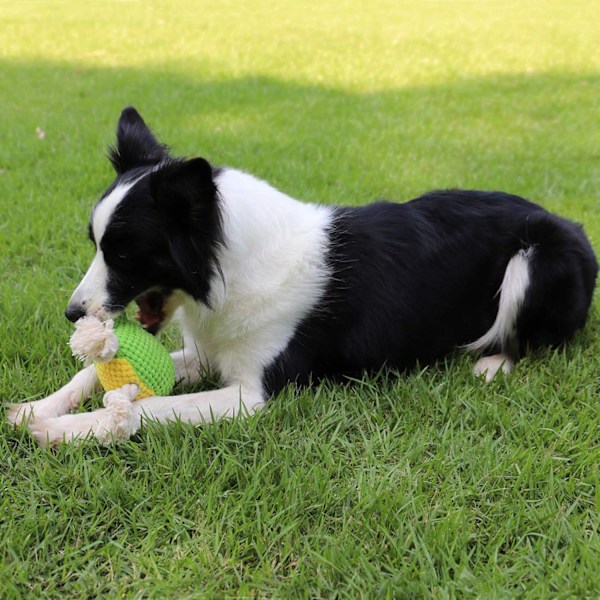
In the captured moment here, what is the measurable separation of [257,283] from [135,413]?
74 centimetres

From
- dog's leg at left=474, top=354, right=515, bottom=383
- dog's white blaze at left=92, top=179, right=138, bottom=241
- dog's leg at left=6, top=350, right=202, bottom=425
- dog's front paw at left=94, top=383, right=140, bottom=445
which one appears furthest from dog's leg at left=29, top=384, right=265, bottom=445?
dog's leg at left=474, top=354, right=515, bottom=383

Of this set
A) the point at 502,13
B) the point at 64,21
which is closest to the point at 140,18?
the point at 64,21

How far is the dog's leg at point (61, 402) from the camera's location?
2619 mm

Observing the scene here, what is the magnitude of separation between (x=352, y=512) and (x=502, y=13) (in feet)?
57.6

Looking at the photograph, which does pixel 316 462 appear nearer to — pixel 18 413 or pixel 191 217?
pixel 191 217

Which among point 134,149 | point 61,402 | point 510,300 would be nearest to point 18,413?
point 61,402

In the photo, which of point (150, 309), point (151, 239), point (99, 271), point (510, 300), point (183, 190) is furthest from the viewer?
point (510, 300)

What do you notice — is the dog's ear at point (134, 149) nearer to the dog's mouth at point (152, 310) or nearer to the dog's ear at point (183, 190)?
the dog's ear at point (183, 190)

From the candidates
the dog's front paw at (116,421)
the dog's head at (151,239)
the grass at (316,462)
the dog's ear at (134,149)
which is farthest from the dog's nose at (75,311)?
the dog's ear at (134,149)

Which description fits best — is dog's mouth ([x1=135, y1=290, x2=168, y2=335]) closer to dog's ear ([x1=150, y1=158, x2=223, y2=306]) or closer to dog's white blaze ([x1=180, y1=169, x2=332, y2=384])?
dog's white blaze ([x1=180, y1=169, x2=332, y2=384])

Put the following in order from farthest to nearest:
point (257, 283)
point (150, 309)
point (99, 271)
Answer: point (150, 309), point (257, 283), point (99, 271)

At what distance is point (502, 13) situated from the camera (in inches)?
662

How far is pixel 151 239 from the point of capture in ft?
8.29

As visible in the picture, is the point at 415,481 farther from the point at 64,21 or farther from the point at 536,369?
the point at 64,21
